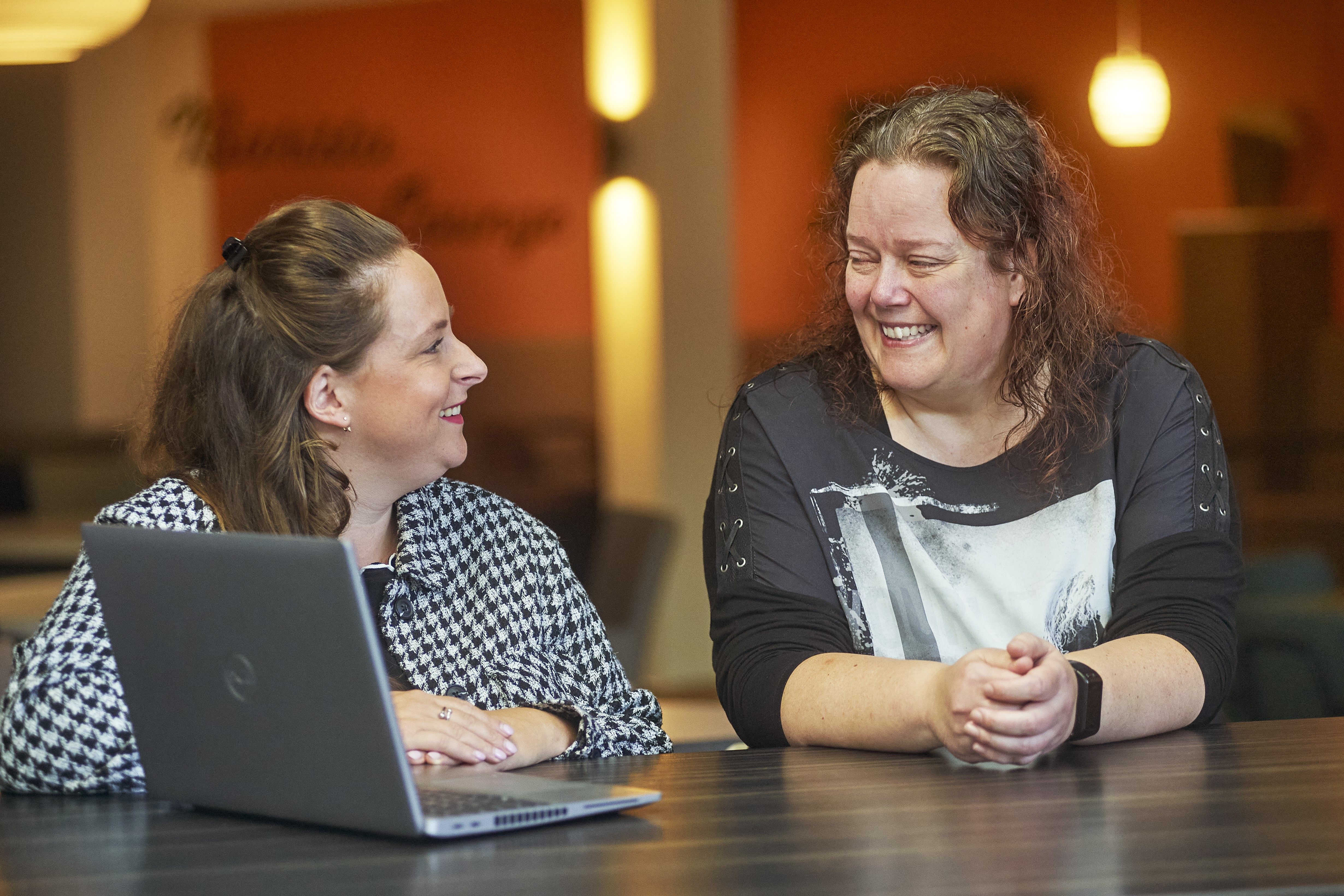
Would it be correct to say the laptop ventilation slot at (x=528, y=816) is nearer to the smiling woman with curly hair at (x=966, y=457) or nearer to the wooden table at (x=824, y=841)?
the wooden table at (x=824, y=841)

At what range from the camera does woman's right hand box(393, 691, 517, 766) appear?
4.21 ft

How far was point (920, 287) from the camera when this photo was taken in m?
1.62

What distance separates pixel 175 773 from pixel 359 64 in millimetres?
4669

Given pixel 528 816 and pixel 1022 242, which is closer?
pixel 528 816

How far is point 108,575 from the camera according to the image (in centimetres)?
113

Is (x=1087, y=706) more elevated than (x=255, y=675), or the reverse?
(x=255, y=675)

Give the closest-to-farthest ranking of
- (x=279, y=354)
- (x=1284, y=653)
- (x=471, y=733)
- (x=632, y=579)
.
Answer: (x=471, y=733) → (x=279, y=354) → (x=1284, y=653) → (x=632, y=579)

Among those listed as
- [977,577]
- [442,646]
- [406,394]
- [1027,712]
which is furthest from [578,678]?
[1027,712]

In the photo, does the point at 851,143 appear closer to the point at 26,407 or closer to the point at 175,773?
the point at 175,773

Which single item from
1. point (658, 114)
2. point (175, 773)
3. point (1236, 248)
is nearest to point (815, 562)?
point (175, 773)

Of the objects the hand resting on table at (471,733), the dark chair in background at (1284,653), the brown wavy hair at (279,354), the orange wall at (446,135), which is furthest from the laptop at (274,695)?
the orange wall at (446,135)

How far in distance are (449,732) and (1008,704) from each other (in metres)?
0.52

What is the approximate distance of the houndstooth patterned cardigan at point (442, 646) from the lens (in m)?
1.29

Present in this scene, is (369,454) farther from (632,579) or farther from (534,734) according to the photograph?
(632,579)
